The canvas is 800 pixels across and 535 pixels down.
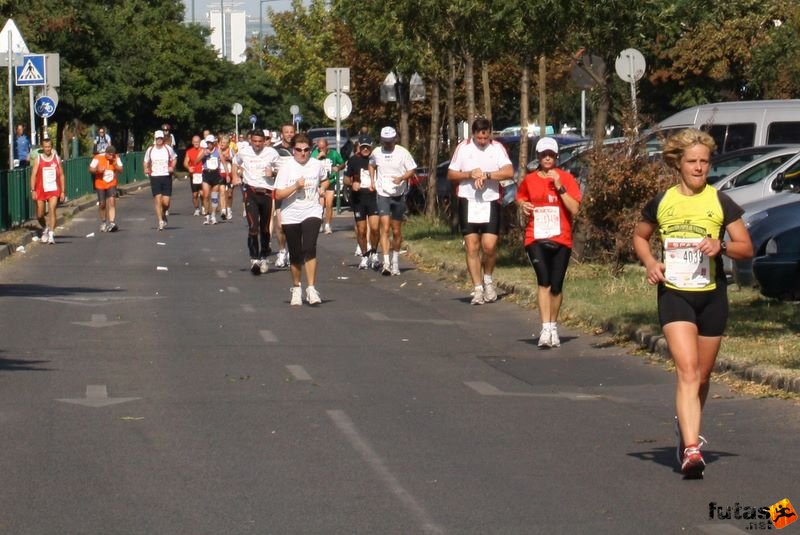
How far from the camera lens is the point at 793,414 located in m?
10.0

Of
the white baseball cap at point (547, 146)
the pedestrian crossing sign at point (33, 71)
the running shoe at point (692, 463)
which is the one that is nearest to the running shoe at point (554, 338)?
the white baseball cap at point (547, 146)

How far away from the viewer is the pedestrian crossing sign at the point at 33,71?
29.5 m

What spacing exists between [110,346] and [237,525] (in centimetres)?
689

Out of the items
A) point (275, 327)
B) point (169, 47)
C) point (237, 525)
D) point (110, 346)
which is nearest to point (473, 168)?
point (275, 327)

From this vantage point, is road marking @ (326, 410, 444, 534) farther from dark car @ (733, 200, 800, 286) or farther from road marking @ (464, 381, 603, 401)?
dark car @ (733, 200, 800, 286)

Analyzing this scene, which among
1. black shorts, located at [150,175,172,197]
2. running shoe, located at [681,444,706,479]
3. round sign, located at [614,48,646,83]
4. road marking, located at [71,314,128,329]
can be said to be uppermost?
round sign, located at [614,48,646,83]

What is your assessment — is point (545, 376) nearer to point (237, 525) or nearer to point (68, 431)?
point (68, 431)

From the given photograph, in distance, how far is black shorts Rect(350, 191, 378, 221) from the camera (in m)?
21.8

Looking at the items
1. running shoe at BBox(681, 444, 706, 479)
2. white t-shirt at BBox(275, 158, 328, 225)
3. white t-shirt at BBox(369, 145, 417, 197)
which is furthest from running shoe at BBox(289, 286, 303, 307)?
running shoe at BBox(681, 444, 706, 479)

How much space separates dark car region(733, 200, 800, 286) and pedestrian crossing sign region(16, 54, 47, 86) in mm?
17208

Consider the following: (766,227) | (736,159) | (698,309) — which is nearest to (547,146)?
(766,227)

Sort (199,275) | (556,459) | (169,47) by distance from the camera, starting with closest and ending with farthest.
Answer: (556,459) → (199,275) → (169,47)

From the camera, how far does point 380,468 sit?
325 inches

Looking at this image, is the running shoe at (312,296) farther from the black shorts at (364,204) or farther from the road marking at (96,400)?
the road marking at (96,400)
